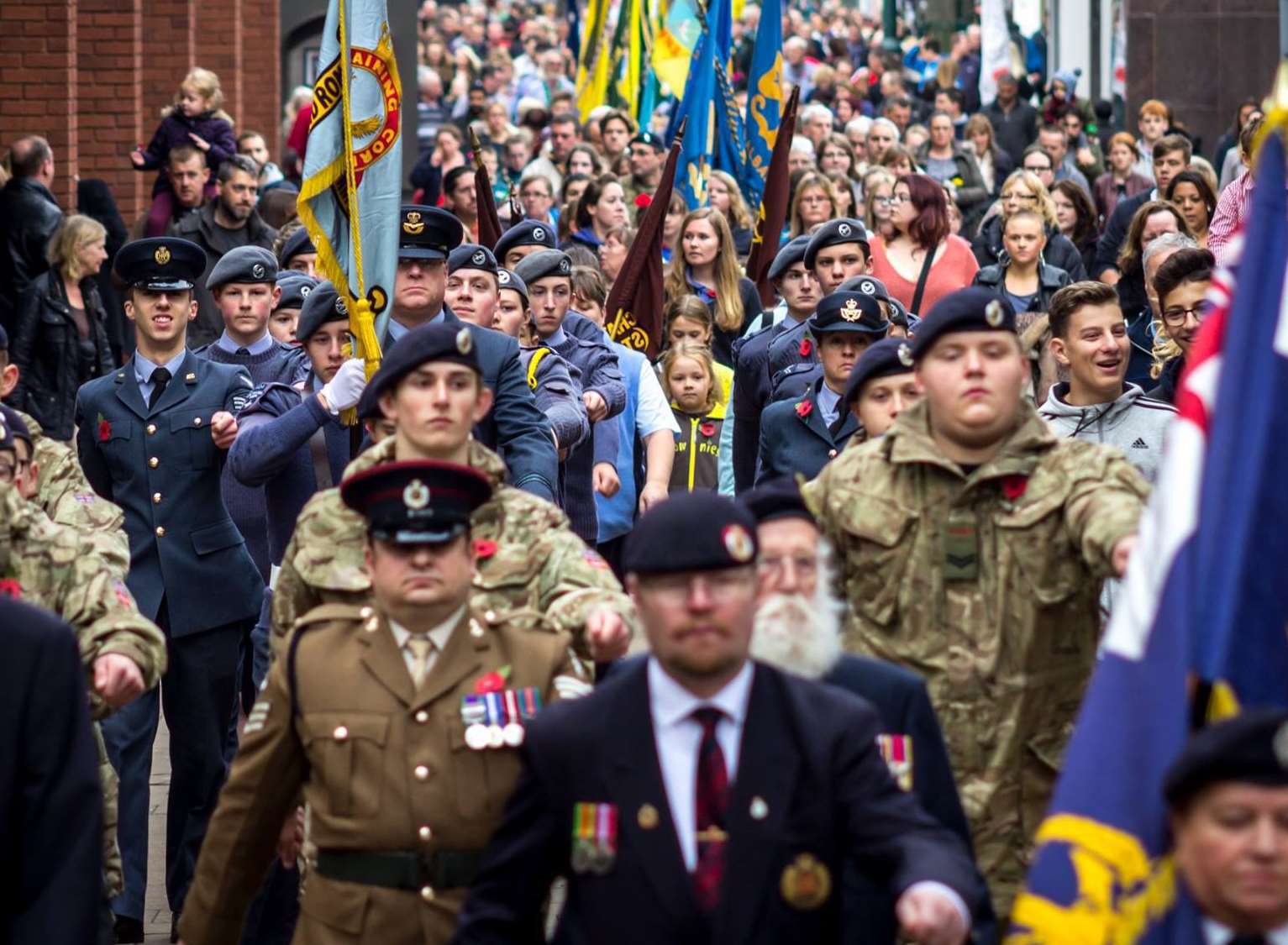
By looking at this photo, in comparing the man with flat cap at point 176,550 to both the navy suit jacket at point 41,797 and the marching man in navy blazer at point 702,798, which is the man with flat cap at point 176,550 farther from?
the marching man in navy blazer at point 702,798

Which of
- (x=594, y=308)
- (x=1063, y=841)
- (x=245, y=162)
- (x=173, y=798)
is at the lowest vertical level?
(x=173, y=798)

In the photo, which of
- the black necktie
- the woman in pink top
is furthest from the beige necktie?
the woman in pink top

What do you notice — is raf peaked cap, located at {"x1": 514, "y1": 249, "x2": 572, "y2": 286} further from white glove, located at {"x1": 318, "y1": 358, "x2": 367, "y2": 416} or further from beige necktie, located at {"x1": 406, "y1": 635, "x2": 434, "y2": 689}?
beige necktie, located at {"x1": 406, "y1": 635, "x2": 434, "y2": 689}

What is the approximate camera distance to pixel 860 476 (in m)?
6.18

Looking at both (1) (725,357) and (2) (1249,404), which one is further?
(1) (725,357)

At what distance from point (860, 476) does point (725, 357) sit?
738 cm

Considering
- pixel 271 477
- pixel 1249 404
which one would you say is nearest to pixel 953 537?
pixel 1249 404

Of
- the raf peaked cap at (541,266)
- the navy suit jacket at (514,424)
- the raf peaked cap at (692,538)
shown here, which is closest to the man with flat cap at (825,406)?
the navy suit jacket at (514,424)

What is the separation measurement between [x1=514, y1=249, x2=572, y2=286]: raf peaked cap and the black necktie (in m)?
1.99

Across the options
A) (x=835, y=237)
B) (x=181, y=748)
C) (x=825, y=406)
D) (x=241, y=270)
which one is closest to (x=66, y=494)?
(x=181, y=748)

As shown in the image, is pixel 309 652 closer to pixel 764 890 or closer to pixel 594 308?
pixel 764 890

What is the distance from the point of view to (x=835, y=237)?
444 inches

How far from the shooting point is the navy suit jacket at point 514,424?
7.86m

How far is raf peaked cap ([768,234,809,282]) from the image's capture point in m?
11.7
